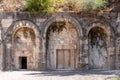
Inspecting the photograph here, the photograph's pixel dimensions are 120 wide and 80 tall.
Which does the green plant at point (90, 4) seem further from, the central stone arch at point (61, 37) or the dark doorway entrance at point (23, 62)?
the dark doorway entrance at point (23, 62)

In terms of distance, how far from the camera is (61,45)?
23.2 metres

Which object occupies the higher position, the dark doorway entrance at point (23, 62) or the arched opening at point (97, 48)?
the arched opening at point (97, 48)

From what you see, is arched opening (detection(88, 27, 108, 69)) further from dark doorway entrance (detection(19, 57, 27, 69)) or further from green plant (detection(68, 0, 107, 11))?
dark doorway entrance (detection(19, 57, 27, 69))

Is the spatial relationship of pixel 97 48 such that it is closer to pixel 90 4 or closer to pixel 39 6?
pixel 90 4

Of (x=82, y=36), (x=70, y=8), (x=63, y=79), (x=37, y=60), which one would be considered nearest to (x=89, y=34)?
(x=82, y=36)

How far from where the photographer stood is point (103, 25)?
2273 centimetres

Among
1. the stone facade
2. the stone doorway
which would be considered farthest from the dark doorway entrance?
the stone doorway

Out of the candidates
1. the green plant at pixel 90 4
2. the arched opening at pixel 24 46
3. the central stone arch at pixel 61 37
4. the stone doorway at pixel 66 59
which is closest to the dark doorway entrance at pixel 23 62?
the arched opening at pixel 24 46

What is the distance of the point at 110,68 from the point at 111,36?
7.07 ft

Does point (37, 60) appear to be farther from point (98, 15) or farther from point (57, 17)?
point (98, 15)

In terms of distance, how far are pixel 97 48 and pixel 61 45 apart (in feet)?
8.21

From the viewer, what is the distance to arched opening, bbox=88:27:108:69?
914 inches

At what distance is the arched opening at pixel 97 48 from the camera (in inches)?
914

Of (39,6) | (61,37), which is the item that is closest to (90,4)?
(61,37)
